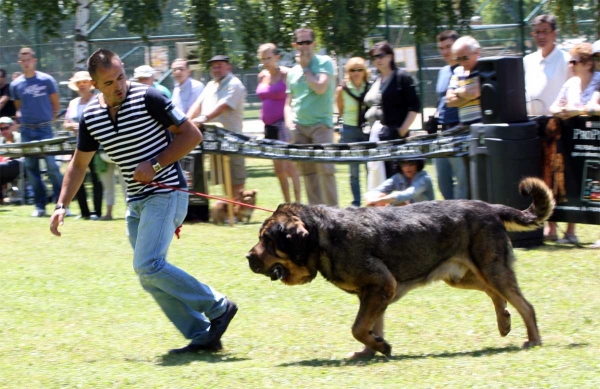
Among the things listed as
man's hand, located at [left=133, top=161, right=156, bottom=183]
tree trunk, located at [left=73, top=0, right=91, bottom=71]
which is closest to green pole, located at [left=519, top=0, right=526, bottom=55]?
tree trunk, located at [left=73, top=0, right=91, bottom=71]

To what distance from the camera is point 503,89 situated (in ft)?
31.2

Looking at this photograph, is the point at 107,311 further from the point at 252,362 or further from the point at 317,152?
the point at 317,152

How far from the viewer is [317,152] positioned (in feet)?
37.9

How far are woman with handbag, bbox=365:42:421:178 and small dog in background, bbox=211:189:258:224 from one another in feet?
7.57

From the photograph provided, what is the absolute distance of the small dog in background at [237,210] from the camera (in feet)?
40.3

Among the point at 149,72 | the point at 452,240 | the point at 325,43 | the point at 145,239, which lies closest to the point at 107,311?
the point at 145,239

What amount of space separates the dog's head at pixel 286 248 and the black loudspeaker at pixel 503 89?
4063 mm

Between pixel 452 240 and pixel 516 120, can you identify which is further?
pixel 516 120

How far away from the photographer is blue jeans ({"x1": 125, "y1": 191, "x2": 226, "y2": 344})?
20.9ft

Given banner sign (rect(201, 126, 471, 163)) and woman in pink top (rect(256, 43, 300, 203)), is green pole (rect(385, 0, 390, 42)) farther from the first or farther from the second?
banner sign (rect(201, 126, 471, 163))

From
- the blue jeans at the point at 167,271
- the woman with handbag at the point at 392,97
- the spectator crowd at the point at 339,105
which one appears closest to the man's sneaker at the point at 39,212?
the spectator crowd at the point at 339,105

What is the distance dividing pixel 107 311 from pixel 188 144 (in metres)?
2.35

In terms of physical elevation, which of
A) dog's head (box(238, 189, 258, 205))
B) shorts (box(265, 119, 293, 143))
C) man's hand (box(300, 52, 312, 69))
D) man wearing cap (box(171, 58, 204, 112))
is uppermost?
man's hand (box(300, 52, 312, 69))

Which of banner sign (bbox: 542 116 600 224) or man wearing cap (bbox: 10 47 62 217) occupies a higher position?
man wearing cap (bbox: 10 47 62 217)
